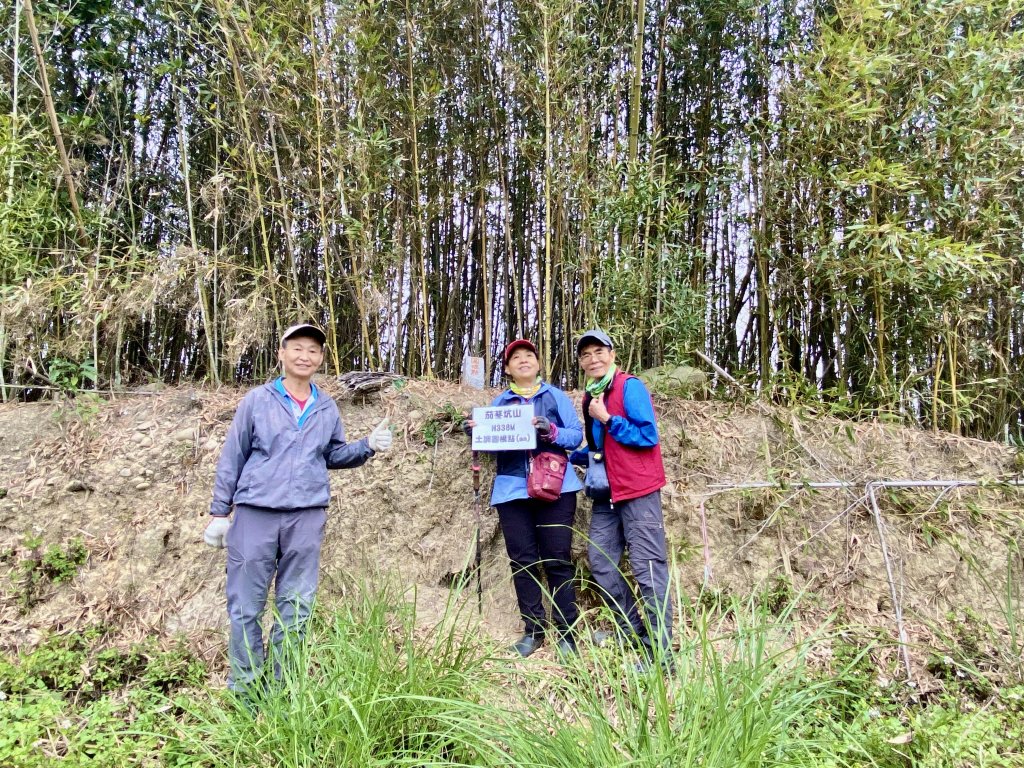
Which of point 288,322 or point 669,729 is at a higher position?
point 288,322

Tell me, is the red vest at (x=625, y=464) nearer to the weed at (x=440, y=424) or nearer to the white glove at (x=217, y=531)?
the weed at (x=440, y=424)

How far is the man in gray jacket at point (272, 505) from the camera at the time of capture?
207 cm

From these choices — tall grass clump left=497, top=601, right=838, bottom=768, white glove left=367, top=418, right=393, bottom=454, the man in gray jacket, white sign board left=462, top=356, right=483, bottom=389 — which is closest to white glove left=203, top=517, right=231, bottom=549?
the man in gray jacket

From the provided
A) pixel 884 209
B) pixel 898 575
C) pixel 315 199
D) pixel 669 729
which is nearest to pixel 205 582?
pixel 315 199

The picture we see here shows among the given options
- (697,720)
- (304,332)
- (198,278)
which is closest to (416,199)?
(198,278)

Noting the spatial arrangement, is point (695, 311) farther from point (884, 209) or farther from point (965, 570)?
point (965, 570)

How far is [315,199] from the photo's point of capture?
342 centimetres

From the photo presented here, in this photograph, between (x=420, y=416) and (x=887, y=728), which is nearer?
(x=887, y=728)

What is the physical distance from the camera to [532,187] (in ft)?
13.1

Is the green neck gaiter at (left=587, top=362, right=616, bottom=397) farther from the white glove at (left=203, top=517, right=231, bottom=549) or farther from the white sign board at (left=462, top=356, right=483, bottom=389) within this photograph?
the white glove at (left=203, top=517, right=231, bottom=549)

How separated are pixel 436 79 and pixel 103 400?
2748 mm

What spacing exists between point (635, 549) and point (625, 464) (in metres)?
0.34

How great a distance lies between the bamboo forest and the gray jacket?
1120 millimetres

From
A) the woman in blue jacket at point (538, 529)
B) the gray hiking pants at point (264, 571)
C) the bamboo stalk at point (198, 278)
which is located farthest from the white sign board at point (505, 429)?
the bamboo stalk at point (198, 278)
